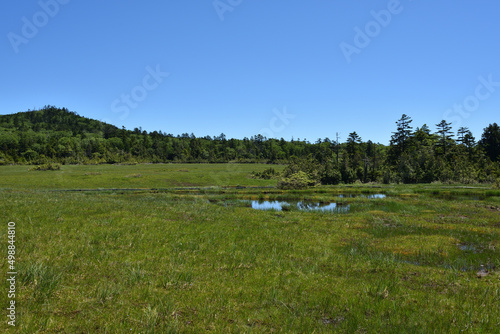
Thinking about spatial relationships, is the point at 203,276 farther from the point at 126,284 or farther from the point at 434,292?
the point at 434,292

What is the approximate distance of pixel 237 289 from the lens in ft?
29.2

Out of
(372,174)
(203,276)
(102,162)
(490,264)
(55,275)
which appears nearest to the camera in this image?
(55,275)

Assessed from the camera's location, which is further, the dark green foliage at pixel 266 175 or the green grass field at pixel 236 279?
the dark green foliage at pixel 266 175

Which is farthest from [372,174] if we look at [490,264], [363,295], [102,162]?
[102,162]

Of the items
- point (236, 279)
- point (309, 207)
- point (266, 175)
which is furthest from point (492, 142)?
point (236, 279)

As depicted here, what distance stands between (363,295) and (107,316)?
299 inches

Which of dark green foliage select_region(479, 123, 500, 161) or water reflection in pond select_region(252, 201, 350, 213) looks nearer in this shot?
water reflection in pond select_region(252, 201, 350, 213)

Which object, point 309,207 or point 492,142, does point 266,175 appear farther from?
point 492,142

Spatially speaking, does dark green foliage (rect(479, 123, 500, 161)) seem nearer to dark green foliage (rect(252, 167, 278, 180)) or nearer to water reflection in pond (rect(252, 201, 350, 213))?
dark green foliage (rect(252, 167, 278, 180))

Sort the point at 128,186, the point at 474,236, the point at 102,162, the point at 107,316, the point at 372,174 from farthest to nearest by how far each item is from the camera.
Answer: the point at 102,162 → the point at 372,174 → the point at 128,186 → the point at 474,236 → the point at 107,316

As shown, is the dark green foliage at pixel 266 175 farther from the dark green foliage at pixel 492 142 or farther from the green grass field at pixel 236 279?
the dark green foliage at pixel 492 142

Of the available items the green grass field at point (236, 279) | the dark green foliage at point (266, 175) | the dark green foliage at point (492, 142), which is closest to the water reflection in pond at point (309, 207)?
the green grass field at point (236, 279)

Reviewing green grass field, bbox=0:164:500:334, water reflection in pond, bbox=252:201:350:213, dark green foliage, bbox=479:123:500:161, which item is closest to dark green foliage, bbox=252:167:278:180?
water reflection in pond, bbox=252:201:350:213

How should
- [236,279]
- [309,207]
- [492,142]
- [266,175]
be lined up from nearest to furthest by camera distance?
1. [236,279]
2. [309,207]
3. [266,175]
4. [492,142]
